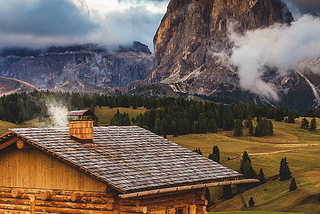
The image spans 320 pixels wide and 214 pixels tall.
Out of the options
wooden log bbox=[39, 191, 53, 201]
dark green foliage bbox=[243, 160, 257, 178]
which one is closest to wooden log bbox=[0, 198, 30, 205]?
wooden log bbox=[39, 191, 53, 201]

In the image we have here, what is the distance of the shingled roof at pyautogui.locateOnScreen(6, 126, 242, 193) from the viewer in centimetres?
1717

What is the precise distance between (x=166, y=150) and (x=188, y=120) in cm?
15302

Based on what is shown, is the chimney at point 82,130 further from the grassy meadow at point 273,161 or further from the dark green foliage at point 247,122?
the dark green foliage at point 247,122

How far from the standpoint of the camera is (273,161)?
120 metres

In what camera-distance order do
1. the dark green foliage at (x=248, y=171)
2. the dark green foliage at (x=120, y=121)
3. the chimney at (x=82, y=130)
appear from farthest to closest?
the dark green foliage at (x=120, y=121)
the dark green foliage at (x=248, y=171)
the chimney at (x=82, y=130)

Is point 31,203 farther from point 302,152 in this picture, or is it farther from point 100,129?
point 302,152

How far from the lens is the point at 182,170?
794 inches

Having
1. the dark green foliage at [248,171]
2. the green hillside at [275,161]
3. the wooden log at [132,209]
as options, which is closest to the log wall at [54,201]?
the wooden log at [132,209]

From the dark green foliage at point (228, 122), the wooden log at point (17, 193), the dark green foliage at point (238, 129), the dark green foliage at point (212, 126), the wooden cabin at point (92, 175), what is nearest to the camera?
the wooden cabin at point (92, 175)

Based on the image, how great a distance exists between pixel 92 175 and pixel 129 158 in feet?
10.5

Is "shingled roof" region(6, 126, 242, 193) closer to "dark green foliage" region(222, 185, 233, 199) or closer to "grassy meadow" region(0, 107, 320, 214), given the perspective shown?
"grassy meadow" region(0, 107, 320, 214)

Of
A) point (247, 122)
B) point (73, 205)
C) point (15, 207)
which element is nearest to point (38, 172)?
point (73, 205)

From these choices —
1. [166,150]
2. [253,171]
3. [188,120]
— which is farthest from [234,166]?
[166,150]

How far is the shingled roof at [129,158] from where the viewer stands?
1717 cm
